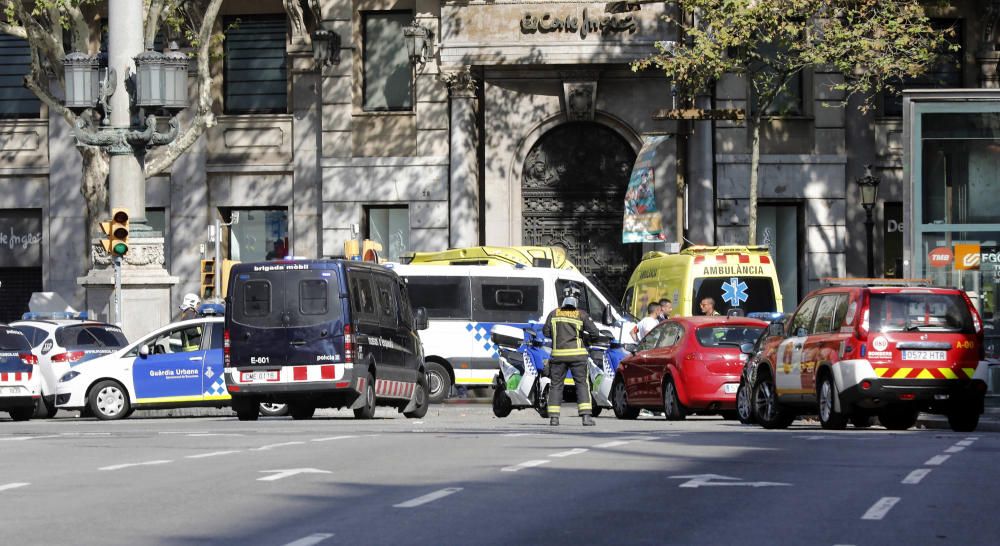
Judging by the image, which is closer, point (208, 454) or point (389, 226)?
point (208, 454)

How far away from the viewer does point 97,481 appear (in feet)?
45.4

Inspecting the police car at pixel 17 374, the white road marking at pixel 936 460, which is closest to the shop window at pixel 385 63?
the police car at pixel 17 374

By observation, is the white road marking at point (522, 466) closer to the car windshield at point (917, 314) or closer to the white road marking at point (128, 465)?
the white road marking at point (128, 465)

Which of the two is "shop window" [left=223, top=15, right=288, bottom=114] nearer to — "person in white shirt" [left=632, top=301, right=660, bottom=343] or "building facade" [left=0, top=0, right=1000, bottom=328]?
"building facade" [left=0, top=0, right=1000, bottom=328]

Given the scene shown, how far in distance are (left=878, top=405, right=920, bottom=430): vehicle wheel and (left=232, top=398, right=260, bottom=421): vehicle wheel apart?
770 cm

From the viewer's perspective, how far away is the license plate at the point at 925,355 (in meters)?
21.6

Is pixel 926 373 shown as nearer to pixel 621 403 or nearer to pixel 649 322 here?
pixel 621 403

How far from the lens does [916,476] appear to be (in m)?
14.0

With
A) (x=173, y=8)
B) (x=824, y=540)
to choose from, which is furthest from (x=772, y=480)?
(x=173, y=8)

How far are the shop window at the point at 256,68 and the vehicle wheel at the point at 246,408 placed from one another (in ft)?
53.0

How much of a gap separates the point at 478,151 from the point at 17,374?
13.9 m

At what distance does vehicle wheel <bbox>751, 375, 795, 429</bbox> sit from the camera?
23.2 m

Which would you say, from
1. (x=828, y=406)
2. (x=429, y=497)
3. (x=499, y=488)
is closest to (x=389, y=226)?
(x=828, y=406)

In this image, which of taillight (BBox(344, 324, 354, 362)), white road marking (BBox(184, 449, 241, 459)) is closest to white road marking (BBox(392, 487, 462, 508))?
white road marking (BBox(184, 449, 241, 459))
